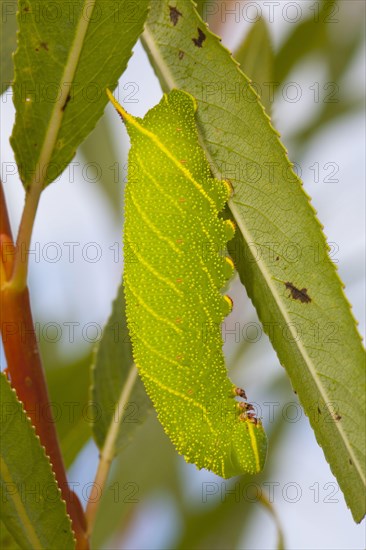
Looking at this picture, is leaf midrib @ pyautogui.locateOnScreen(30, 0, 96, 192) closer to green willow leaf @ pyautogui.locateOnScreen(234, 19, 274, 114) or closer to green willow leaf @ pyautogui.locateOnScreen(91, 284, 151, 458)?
green willow leaf @ pyautogui.locateOnScreen(91, 284, 151, 458)

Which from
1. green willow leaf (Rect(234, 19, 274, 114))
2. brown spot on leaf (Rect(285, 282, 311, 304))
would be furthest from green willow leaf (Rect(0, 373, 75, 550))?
green willow leaf (Rect(234, 19, 274, 114))

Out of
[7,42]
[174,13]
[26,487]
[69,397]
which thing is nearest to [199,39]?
[174,13]

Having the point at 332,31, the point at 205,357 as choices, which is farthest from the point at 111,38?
the point at 332,31

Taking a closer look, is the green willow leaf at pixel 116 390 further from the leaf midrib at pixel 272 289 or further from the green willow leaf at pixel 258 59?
the green willow leaf at pixel 258 59

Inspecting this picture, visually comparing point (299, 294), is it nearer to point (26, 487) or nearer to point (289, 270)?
point (289, 270)

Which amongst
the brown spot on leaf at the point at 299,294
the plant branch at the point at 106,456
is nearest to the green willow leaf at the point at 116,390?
the plant branch at the point at 106,456
